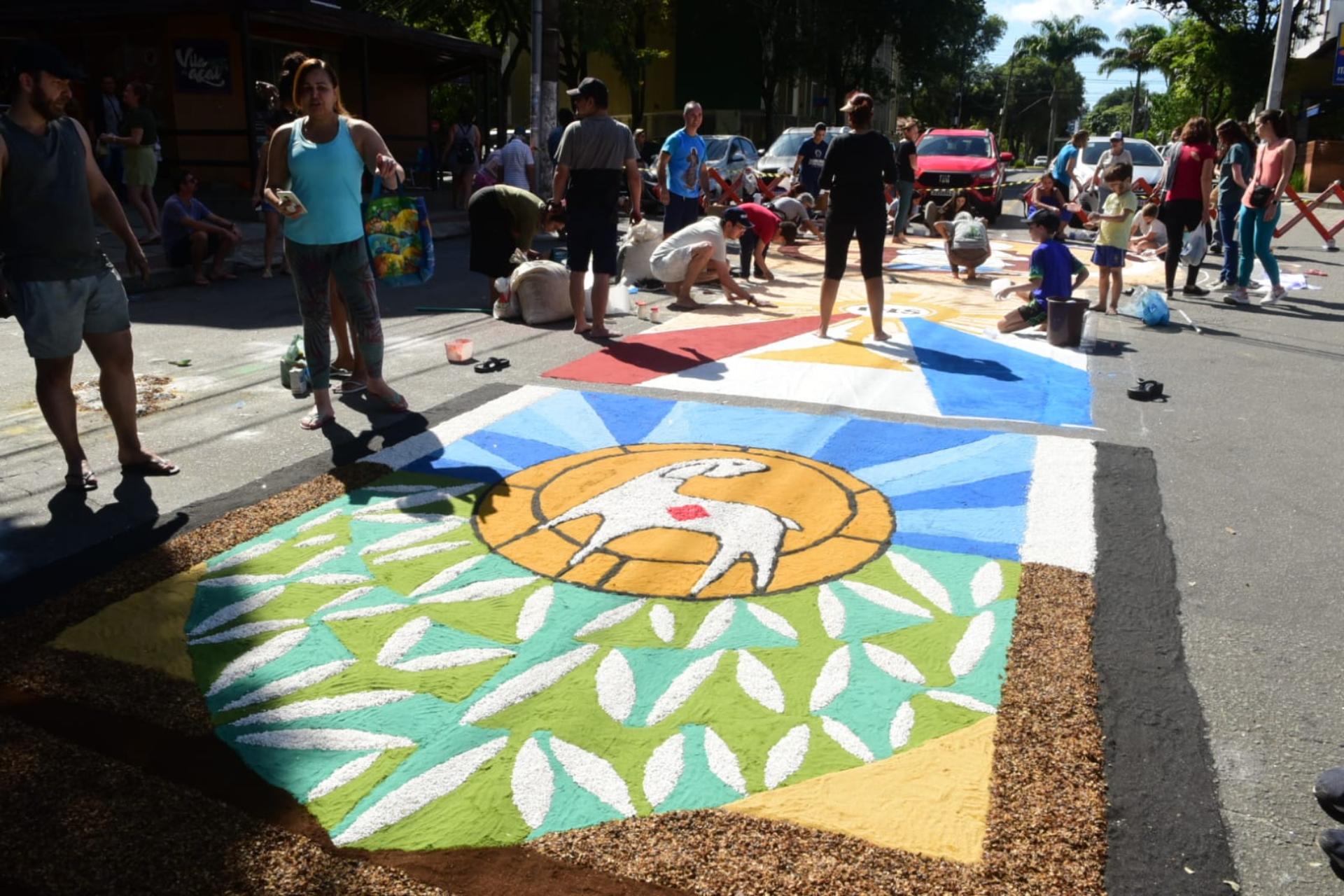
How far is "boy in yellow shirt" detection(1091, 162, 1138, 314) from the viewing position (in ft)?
30.8

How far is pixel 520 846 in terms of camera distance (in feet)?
7.97

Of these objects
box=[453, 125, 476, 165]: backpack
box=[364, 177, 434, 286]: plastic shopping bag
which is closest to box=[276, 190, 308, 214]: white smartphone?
box=[364, 177, 434, 286]: plastic shopping bag

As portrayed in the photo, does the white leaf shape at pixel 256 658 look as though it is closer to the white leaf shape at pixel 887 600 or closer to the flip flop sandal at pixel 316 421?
the white leaf shape at pixel 887 600

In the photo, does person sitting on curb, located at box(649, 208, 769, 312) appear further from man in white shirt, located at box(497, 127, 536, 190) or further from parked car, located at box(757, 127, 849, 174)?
parked car, located at box(757, 127, 849, 174)

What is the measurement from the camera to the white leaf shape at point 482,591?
364cm

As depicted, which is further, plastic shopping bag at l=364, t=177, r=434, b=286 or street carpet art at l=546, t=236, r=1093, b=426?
street carpet art at l=546, t=236, r=1093, b=426

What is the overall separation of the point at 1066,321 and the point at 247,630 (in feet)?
22.4

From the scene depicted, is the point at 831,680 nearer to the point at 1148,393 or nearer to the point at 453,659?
the point at 453,659

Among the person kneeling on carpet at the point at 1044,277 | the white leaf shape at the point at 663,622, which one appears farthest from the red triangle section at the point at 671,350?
the white leaf shape at the point at 663,622

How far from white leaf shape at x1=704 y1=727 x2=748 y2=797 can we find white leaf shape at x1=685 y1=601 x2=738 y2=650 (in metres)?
0.49

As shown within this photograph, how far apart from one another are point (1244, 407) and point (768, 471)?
138 inches

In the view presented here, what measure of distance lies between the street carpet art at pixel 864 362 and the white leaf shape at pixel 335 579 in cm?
321

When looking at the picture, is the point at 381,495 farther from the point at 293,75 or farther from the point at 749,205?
the point at 749,205

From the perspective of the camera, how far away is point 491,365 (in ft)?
23.6
